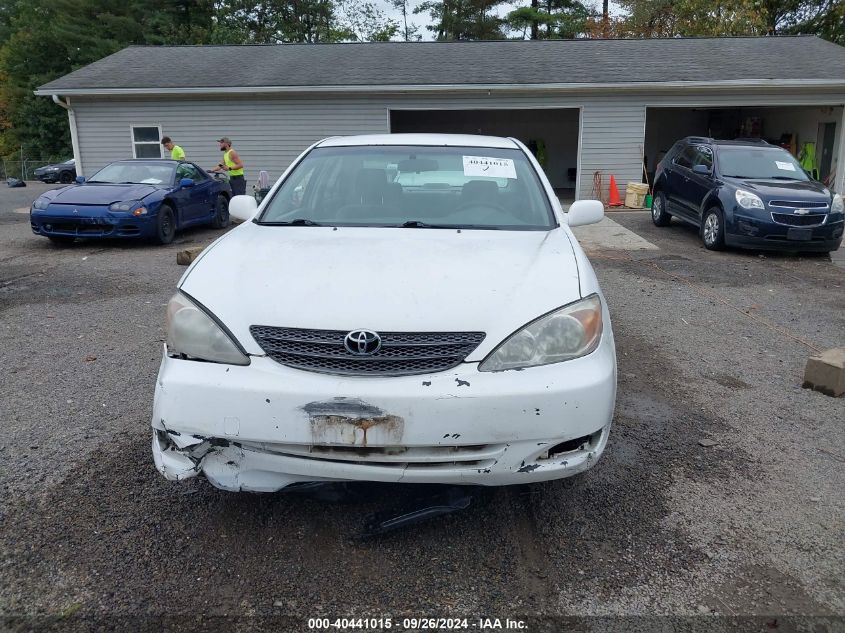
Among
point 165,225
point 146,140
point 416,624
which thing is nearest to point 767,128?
point 146,140

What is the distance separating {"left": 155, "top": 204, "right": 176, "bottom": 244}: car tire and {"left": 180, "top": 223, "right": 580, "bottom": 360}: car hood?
7.88 m

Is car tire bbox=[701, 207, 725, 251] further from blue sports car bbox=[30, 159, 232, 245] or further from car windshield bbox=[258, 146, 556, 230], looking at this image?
blue sports car bbox=[30, 159, 232, 245]

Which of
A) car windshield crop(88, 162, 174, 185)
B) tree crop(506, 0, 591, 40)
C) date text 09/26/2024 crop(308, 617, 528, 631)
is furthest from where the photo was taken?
tree crop(506, 0, 591, 40)

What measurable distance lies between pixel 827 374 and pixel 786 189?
6.52 metres

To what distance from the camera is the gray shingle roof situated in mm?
16641

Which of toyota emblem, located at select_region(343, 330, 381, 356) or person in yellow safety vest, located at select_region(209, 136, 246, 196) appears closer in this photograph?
toyota emblem, located at select_region(343, 330, 381, 356)

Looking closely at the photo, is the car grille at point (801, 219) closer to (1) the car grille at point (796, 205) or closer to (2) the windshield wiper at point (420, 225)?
(1) the car grille at point (796, 205)

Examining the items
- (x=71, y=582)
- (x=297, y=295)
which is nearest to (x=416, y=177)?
(x=297, y=295)

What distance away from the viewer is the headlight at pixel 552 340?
2576 millimetres

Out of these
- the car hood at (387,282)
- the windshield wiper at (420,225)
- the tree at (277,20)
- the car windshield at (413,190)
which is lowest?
the car hood at (387,282)

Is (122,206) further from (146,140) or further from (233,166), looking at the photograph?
(146,140)

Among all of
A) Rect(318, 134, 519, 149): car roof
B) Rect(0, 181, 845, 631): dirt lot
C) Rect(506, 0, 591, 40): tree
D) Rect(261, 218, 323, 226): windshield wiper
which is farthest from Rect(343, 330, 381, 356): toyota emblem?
Rect(506, 0, 591, 40): tree

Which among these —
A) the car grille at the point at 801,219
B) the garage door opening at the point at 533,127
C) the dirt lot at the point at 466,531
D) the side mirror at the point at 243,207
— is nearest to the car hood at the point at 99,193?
the dirt lot at the point at 466,531

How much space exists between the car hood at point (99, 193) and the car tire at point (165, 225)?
341 millimetres
